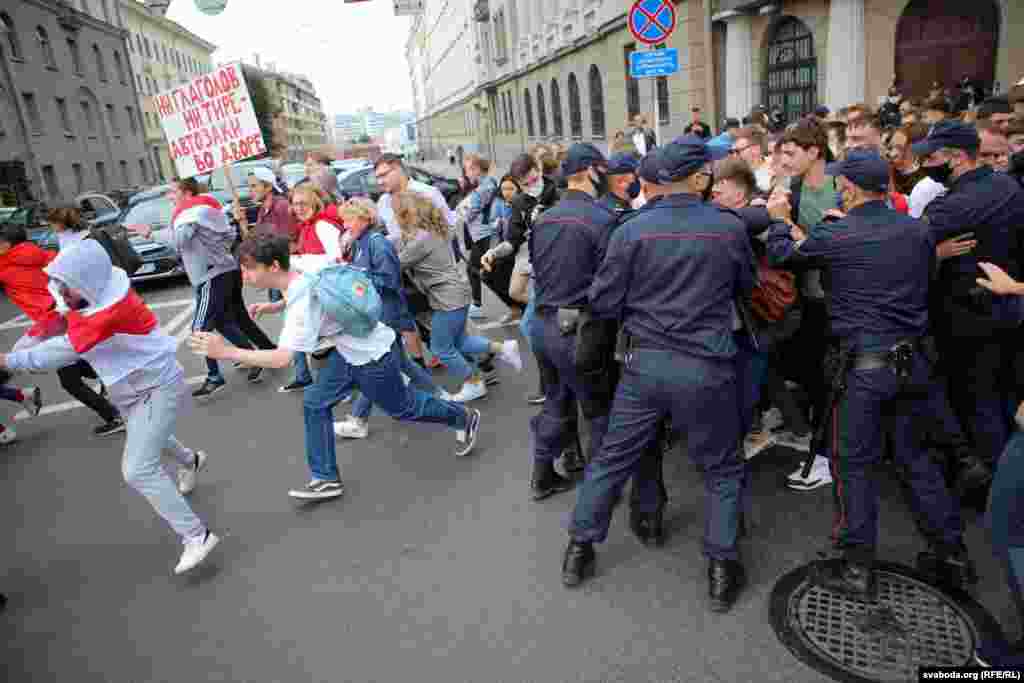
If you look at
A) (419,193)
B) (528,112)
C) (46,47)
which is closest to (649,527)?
(419,193)

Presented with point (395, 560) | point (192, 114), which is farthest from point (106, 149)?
A: point (395, 560)

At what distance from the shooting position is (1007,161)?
4176mm

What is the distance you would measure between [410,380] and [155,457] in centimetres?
186

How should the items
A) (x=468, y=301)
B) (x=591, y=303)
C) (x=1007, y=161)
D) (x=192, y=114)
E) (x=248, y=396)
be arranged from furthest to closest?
(x=192, y=114), (x=248, y=396), (x=468, y=301), (x=1007, y=161), (x=591, y=303)

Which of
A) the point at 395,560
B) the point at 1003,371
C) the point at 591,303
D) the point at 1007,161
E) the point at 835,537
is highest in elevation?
the point at 1007,161

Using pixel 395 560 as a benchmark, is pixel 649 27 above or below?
above

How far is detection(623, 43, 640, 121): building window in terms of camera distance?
21531 millimetres

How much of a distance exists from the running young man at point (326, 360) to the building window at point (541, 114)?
102ft

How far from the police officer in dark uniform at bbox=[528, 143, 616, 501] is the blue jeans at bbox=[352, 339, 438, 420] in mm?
1370

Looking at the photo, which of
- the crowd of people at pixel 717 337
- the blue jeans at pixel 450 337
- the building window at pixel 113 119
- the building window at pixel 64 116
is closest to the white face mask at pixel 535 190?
the crowd of people at pixel 717 337

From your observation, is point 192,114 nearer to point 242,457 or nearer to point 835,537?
point 242,457

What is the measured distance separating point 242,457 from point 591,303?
329 centimetres

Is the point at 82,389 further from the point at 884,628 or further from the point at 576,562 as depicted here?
the point at 884,628

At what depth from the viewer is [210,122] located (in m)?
7.91
